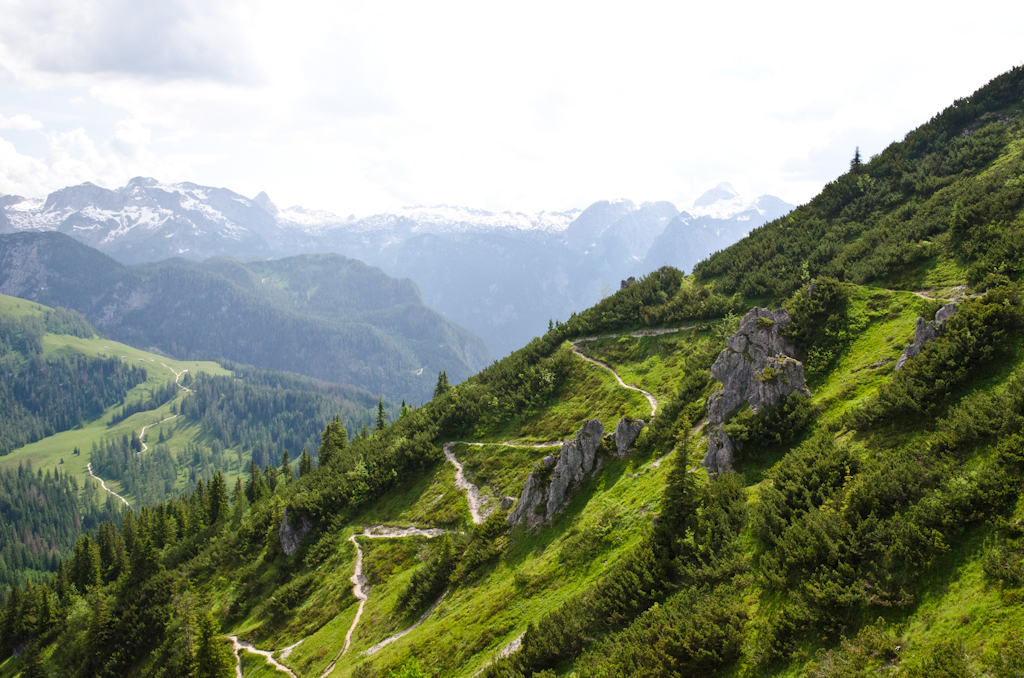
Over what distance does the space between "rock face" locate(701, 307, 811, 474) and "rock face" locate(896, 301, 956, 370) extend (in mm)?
4676

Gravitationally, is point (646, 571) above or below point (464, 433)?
below

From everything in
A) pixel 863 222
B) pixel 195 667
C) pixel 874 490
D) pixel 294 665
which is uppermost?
pixel 863 222

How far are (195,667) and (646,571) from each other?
32.6m

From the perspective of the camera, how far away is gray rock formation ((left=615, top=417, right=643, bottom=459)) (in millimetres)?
32438

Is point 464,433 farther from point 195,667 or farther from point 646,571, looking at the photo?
point 646,571

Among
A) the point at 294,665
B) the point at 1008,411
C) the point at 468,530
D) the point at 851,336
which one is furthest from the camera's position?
the point at 468,530

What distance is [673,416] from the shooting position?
108 feet

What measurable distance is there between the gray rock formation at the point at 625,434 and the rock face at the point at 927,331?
14801mm

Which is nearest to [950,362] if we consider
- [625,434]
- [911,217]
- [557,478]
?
[625,434]

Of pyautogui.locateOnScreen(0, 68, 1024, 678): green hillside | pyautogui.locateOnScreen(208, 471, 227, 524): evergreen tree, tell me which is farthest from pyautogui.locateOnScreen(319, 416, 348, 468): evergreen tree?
pyautogui.locateOnScreen(208, 471, 227, 524): evergreen tree

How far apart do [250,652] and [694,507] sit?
130 feet

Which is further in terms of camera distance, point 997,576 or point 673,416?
point 673,416

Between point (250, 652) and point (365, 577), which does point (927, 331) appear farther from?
point (250, 652)

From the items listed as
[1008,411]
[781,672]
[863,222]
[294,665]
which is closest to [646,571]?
[781,672]
